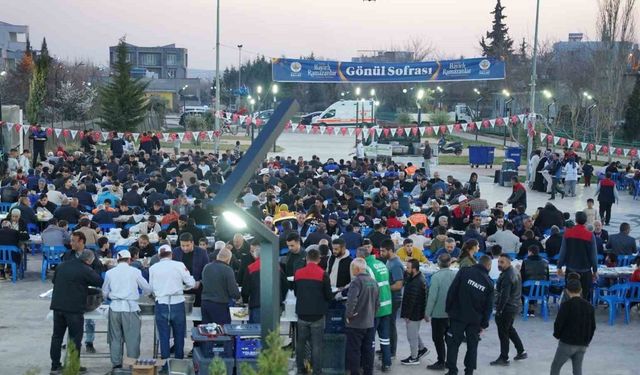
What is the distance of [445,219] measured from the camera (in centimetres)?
1594

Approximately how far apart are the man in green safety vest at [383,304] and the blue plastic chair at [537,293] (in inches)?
133

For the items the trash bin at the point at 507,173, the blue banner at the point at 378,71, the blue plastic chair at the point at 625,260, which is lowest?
the blue plastic chair at the point at 625,260

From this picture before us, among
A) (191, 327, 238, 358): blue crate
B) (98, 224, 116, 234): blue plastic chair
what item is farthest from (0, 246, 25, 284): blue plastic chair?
(191, 327, 238, 358): blue crate

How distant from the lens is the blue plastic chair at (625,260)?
606 inches

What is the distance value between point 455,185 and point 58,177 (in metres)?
9.58

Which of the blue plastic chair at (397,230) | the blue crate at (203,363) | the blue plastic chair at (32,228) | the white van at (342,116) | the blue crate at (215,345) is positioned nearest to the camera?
the blue crate at (203,363)

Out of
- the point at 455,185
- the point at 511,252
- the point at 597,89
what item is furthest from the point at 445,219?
the point at 597,89

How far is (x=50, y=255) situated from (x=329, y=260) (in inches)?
223

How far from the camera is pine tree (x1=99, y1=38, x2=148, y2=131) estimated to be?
4488cm

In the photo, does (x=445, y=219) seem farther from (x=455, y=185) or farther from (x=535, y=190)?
(x=535, y=190)

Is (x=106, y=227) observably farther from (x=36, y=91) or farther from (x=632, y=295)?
(x=36, y=91)

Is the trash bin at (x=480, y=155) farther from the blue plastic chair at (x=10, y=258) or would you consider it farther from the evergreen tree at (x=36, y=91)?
the blue plastic chair at (x=10, y=258)

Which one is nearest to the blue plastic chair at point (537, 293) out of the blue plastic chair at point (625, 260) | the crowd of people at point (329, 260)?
the crowd of people at point (329, 260)

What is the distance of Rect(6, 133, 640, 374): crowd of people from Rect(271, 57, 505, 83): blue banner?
50.9ft
